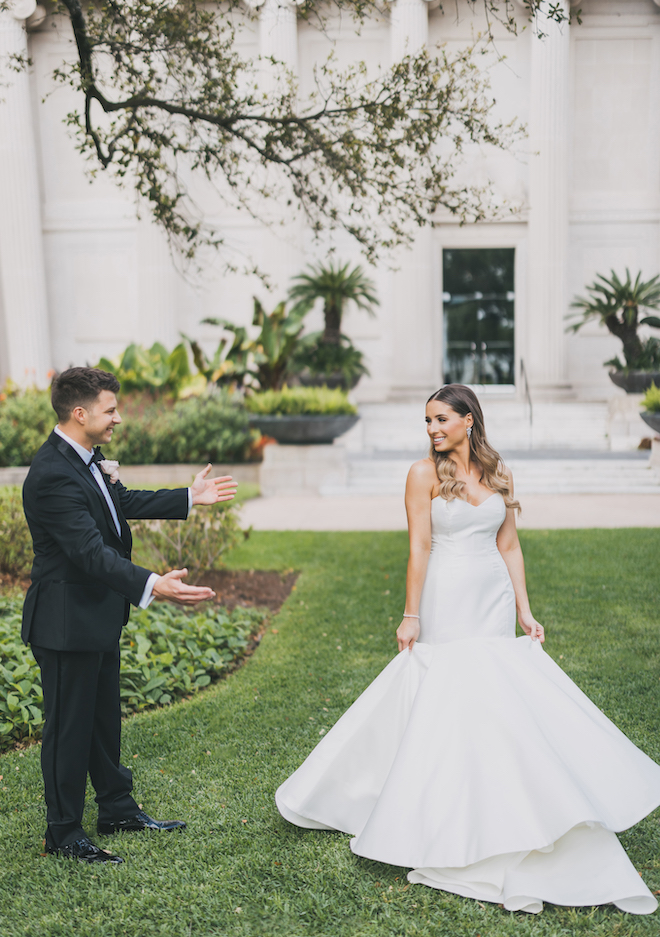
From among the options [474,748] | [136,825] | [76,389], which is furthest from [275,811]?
[76,389]

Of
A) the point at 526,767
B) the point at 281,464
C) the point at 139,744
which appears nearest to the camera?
the point at 526,767

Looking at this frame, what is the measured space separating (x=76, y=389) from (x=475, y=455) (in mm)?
1588

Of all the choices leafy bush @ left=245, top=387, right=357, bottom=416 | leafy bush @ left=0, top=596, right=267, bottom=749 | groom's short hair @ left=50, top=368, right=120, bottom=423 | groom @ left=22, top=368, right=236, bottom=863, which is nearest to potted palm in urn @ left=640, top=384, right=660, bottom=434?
leafy bush @ left=245, top=387, right=357, bottom=416

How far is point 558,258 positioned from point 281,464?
11016mm

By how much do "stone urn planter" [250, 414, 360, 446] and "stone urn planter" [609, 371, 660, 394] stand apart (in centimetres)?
683

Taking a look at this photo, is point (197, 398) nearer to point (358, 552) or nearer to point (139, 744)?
point (358, 552)

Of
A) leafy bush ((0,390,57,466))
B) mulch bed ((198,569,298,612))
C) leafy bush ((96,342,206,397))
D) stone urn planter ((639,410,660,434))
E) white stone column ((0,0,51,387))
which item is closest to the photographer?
mulch bed ((198,569,298,612))

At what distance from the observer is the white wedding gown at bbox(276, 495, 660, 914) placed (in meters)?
2.80

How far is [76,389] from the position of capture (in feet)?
9.89

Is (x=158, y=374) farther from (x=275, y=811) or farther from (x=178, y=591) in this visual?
(x=178, y=591)

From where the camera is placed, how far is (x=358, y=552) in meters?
9.02

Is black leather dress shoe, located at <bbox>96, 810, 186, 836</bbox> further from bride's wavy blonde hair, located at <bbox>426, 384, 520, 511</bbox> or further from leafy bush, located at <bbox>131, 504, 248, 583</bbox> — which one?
leafy bush, located at <bbox>131, 504, 248, 583</bbox>

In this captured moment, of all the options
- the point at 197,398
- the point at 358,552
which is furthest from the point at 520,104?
the point at 358,552

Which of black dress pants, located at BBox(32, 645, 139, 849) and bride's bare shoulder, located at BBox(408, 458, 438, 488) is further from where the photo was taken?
bride's bare shoulder, located at BBox(408, 458, 438, 488)
